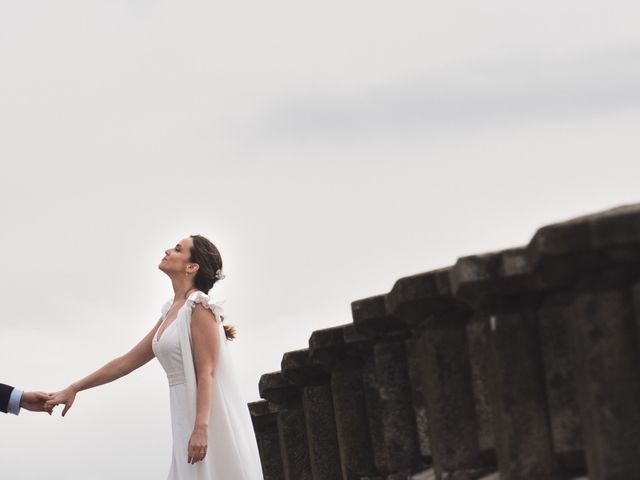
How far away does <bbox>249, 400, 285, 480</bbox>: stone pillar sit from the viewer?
12.7m

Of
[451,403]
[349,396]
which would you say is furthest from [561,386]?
[349,396]

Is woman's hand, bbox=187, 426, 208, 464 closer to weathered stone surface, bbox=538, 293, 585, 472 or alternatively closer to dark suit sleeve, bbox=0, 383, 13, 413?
dark suit sleeve, bbox=0, 383, 13, 413

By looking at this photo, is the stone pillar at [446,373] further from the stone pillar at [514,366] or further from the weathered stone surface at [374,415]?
the weathered stone surface at [374,415]

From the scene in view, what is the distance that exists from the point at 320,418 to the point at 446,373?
3240 millimetres

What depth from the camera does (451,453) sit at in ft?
20.7

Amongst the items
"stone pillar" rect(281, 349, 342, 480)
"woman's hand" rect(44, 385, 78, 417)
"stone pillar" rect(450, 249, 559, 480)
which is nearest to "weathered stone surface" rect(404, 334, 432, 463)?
"stone pillar" rect(450, 249, 559, 480)

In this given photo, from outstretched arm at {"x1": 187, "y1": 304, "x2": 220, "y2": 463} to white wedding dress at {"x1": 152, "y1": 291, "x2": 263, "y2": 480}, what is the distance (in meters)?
0.04

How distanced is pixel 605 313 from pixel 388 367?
2834 mm

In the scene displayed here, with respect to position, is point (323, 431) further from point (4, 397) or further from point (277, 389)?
point (4, 397)

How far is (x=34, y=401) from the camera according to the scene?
41.1 feet

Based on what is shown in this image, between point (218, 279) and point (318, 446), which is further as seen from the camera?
point (218, 279)

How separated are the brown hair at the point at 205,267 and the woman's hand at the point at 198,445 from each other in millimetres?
720

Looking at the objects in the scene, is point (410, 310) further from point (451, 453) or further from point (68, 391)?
point (68, 391)

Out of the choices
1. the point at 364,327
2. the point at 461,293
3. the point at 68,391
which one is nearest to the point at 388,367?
the point at 364,327
